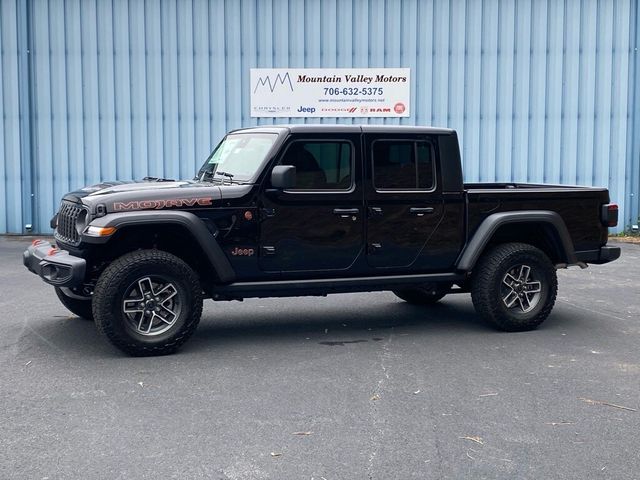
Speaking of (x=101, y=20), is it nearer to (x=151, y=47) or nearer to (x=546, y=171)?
(x=151, y=47)

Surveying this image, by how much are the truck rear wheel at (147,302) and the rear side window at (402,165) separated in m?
1.91

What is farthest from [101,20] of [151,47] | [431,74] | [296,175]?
[296,175]

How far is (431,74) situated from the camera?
53.2 ft

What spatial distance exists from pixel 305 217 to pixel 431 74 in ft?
32.4

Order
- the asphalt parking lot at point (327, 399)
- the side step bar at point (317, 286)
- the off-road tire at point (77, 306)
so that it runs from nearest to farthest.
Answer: the asphalt parking lot at point (327, 399)
the side step bar at point (317, 286)
the off-road tire at point (77, 306)

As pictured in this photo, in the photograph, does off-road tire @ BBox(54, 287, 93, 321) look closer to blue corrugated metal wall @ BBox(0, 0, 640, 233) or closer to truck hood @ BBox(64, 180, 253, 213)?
truck hood @ BBox(64, 180, 253, 213)

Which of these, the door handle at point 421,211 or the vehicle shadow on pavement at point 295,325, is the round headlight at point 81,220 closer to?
the vehicle shadow on pavement at point 295,325

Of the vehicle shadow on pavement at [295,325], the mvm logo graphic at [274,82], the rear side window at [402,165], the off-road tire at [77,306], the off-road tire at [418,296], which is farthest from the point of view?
the mvm logo graphic at [274,82]

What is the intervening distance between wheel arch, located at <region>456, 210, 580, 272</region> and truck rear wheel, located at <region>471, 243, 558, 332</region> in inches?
7.3

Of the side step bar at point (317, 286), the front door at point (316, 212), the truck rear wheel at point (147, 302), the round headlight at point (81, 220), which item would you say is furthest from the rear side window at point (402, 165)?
the round headlight at point (81, 220)

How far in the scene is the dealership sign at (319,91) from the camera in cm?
1602

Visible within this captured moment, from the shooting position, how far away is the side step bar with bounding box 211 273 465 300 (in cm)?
697

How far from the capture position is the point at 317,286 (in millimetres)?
7152

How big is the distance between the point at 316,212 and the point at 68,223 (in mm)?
2066
